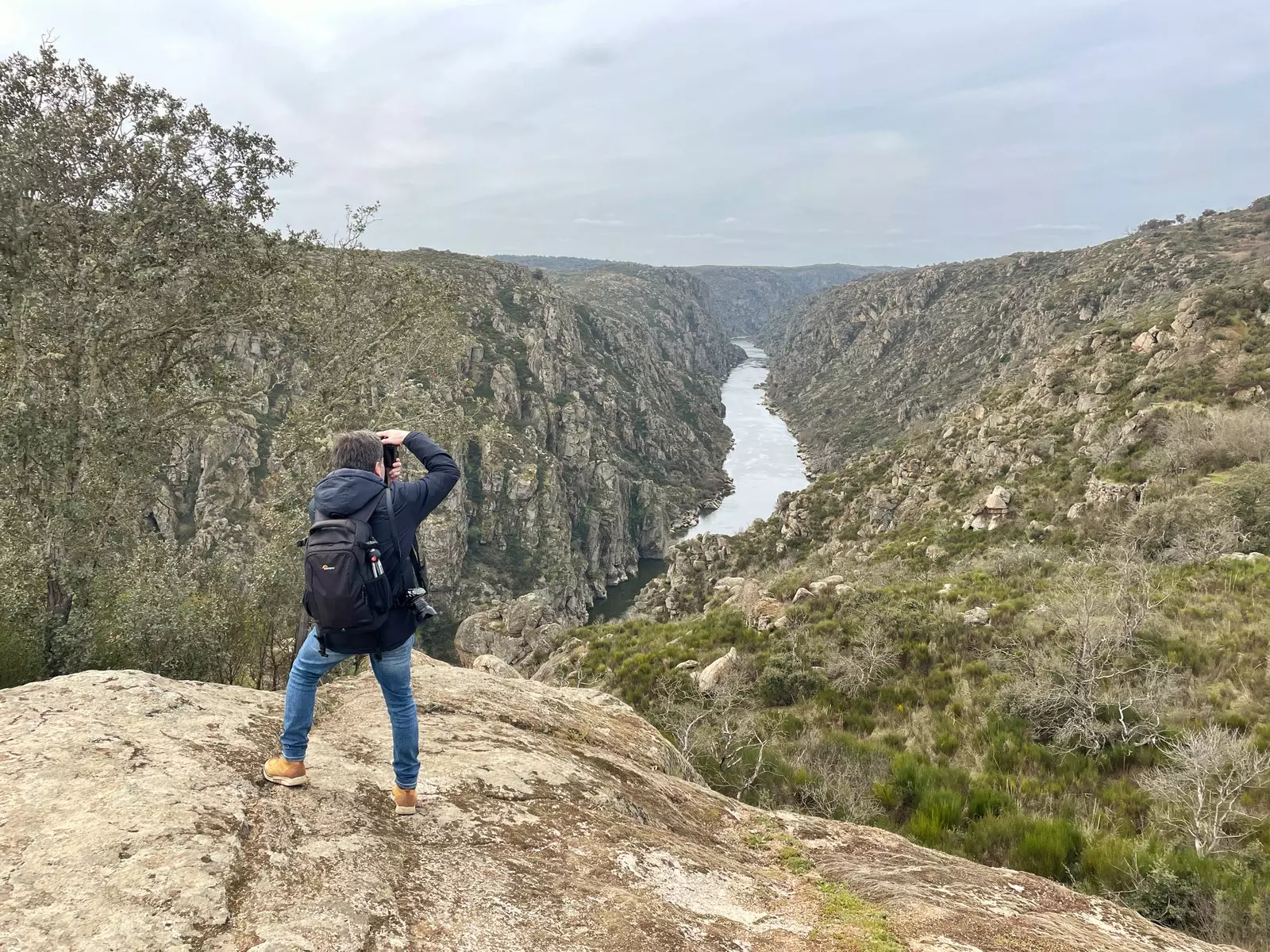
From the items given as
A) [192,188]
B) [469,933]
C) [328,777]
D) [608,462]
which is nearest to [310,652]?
[328,777]

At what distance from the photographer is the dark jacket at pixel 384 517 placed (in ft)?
13.3

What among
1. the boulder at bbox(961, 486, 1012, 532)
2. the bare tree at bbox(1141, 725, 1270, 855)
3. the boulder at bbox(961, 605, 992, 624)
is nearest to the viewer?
the bare tree at bbox(1141, 725, 1270, 855)

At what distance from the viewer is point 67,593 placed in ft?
32.3

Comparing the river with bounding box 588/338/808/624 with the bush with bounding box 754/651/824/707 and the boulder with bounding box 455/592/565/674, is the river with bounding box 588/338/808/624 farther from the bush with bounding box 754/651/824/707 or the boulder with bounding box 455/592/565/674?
the bush with bounding box 754/651/824/707

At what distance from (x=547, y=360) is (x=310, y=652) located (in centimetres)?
12591

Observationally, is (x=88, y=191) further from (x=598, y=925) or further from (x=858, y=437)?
(x=858, y=437)

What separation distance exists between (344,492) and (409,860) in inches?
93.4

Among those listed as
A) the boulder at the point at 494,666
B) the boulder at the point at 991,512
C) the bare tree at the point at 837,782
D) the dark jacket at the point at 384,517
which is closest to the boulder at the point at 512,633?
the boulder at the point at 494,666

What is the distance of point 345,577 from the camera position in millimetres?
3877

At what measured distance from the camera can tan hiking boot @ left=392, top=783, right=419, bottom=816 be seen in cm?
439

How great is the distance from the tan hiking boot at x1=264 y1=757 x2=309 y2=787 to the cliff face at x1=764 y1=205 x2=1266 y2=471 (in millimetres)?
57355

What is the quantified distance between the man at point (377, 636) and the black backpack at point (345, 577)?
0.08 metres

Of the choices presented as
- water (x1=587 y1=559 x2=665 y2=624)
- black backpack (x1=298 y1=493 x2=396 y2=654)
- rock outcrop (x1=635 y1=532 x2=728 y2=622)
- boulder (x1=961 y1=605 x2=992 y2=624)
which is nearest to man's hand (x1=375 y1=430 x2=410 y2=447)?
black backpack (x1=298 y1=493 x2=396 y2=654)

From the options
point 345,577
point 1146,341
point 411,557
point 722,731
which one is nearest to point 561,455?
point 1146,341
